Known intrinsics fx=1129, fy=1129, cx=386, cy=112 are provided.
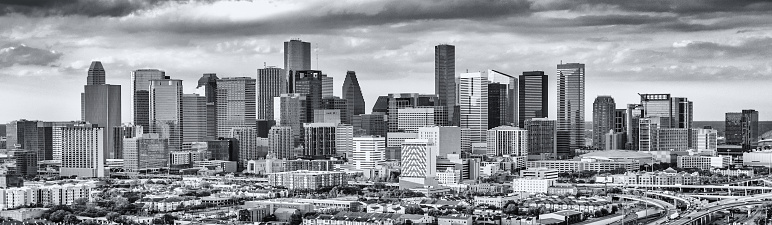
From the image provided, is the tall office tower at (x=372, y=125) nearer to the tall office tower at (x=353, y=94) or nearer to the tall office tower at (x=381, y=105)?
the tall office tower at (x=381, y=105)

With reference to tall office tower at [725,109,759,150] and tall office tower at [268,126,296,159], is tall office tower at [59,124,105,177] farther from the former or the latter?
tall office tower at [725,109,759,150]

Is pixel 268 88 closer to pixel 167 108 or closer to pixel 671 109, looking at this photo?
pixel 167 108

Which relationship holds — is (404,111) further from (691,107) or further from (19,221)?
(19,221)

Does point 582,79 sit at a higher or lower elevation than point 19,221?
higher

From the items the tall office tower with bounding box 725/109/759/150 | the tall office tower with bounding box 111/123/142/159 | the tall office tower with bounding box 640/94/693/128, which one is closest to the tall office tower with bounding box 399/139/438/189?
the tall office tower with bounding box 111/123/142/159

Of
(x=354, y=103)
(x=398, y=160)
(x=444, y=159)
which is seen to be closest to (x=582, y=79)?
(x=354, y=103)

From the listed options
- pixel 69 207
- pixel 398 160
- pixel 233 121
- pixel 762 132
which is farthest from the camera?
pixel 762 132
